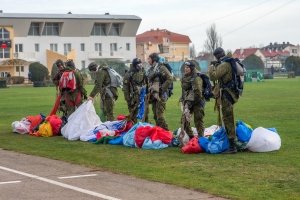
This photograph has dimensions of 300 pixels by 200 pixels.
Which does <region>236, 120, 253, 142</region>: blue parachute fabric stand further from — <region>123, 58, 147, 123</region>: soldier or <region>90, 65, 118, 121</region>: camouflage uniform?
<region>90, 65, 118, 121</region>: camouflage uniform

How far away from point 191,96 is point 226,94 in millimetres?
1026

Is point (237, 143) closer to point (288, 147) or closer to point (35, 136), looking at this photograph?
point (288, 147)

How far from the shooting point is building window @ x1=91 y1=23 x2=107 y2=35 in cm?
11912

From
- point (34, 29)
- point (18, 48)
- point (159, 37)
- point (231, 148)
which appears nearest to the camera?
point (231, 148)

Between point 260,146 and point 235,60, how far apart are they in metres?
1.77

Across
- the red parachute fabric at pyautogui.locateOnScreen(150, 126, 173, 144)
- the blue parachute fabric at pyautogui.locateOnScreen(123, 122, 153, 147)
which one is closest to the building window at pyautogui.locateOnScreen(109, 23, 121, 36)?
the blue parachute fabric at pyautogui.locateOnScreen(123, 122, 153, 147)

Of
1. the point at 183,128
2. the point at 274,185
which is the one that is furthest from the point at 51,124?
the point at 274,185

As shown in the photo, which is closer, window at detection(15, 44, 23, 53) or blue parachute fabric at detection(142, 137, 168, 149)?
blue parachute fabric at detection(142, 137, 168, 149)

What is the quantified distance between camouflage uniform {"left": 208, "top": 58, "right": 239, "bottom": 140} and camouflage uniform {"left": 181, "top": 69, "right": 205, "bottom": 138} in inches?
28.3

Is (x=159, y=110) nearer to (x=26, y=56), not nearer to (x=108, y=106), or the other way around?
(x=108, y=106)

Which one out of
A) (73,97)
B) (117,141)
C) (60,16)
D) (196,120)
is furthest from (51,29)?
(196,120)

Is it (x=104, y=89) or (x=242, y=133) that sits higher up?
(x=104, y=89)

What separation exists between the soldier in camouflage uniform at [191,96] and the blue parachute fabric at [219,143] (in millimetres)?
919

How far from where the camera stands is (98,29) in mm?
119562
